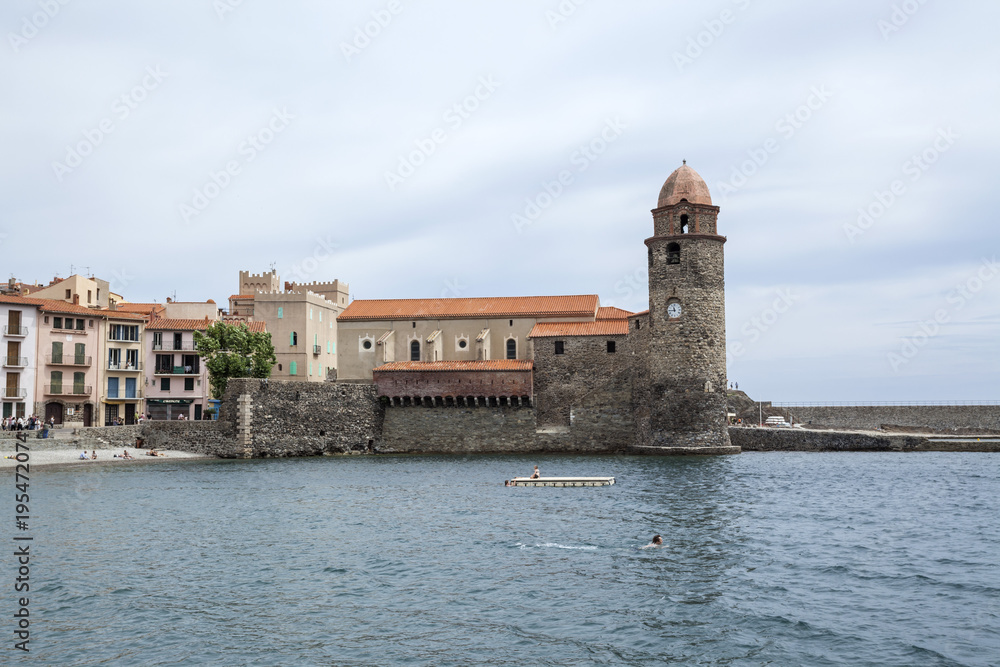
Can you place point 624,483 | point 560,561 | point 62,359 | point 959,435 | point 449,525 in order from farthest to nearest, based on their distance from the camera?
point 959,435, point 62,359, point 624,483, point 449,525, point 560,561

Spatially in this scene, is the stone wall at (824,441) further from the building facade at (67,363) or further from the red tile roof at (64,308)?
the building facade at (67,363)

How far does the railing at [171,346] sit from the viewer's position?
55.0 metres

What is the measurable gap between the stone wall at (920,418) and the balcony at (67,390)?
46.4 metres

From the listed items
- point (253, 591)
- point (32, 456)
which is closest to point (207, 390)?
point (32, 456)

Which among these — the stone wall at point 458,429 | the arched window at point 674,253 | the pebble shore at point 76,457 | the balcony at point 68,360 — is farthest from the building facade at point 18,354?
the arched window at point 674,253

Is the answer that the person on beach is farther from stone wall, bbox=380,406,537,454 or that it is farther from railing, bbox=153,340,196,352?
railing, bbox=153,340,196,352

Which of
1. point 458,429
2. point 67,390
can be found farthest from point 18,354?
point 458,429

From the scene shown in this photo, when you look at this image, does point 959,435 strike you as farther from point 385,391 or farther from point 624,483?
point 385,391

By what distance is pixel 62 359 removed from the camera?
161 ft

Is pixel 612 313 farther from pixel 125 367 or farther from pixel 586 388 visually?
pixel 125 367

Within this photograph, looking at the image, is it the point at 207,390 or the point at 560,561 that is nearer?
the point at 560,561

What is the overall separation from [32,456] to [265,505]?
1843cm

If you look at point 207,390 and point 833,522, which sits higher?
point 207,390

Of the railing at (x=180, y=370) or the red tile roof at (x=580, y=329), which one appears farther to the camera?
the railing at (x=180, y=370)
